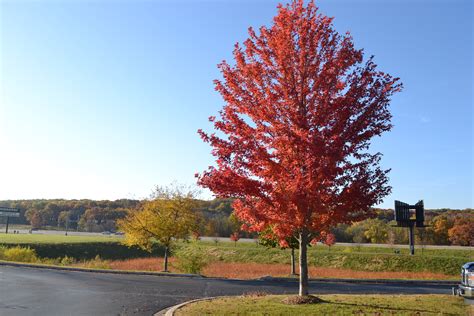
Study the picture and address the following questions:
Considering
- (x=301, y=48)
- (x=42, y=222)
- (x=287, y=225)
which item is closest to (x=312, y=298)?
(x=287, y=225)

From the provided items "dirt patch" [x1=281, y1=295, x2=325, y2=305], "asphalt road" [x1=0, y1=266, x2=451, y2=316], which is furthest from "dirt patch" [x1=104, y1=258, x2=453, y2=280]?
"dirt patch" [x1=281, y1=295, x2=325, y2=305]

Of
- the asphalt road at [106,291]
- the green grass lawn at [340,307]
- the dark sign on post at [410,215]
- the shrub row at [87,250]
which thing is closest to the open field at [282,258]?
the shrub row at [87,250]

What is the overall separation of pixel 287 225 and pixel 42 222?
114 m

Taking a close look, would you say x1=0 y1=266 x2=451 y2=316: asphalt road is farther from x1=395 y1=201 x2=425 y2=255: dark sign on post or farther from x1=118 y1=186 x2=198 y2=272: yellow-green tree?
x1=395 y1=201 x2=425 y2=255: dark sign on post

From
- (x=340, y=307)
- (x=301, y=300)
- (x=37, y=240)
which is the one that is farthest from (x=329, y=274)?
(x=37, y=240)

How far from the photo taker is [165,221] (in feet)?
85.6

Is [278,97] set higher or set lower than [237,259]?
higher

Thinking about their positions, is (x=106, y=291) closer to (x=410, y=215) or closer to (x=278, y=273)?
(x=278, y=273)

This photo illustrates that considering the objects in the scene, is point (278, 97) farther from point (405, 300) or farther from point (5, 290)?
point (5, 290)

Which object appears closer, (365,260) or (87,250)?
(365,260)

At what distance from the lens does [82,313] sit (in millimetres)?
11109

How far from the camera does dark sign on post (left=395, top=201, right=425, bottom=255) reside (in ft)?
138

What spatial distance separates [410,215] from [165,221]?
2816 centimetres

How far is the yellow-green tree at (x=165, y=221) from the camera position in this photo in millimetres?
26031
